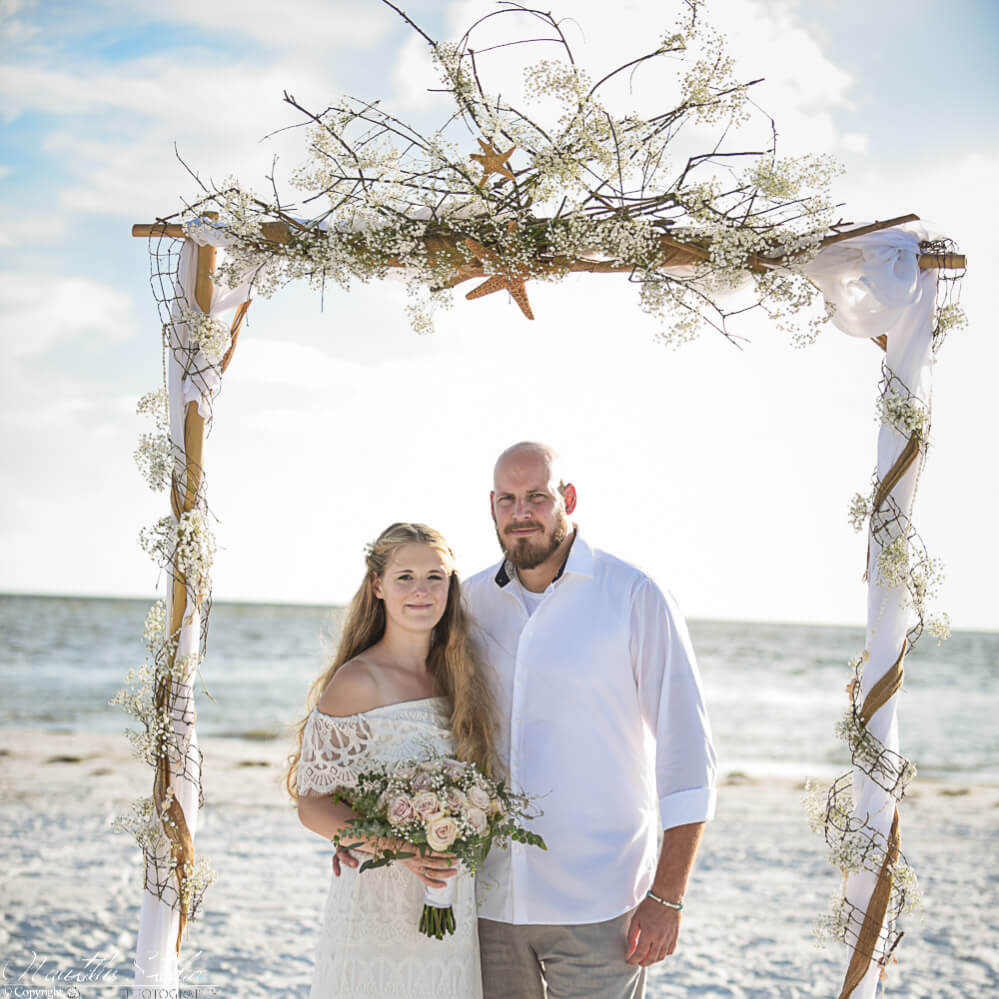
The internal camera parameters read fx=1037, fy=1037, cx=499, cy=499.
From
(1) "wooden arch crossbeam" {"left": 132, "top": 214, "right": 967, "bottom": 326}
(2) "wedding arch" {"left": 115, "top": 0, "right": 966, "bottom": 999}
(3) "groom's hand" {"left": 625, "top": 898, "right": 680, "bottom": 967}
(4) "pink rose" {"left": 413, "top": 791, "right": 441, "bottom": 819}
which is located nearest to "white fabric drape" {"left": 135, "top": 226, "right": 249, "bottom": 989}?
(2) "wedding arch" {"left": 115, "top": 0, "right": 966, "bottom": 999}

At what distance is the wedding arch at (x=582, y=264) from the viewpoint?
11.4ft

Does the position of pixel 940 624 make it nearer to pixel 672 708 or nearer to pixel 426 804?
pixel 672 708

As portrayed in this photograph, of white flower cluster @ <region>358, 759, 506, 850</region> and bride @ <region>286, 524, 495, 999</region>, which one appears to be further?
bride @ <region>286, 524, 495, 999</region>

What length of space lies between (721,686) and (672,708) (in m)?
24.1

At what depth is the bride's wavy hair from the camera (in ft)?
10.7

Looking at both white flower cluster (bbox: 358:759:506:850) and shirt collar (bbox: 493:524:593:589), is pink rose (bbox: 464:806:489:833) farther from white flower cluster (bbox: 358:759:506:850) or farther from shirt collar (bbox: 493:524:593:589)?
shirt collar (bbox: 493:524:593:589)

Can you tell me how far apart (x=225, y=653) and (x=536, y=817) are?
91.6 ft

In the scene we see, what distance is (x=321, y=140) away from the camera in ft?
11.7

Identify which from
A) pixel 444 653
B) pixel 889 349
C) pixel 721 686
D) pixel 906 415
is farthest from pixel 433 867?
pixel 721 686

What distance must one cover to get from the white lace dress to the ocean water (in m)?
6.08

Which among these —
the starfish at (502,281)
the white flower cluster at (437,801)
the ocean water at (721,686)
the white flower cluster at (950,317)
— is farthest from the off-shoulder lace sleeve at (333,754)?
the ocean water at (721,686)

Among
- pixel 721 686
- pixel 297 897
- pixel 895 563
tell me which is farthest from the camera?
pixel 721 686

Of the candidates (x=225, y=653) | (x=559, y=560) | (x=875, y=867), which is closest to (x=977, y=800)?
(x=875, y=867)

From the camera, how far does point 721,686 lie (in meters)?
26.5
